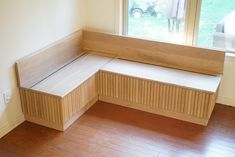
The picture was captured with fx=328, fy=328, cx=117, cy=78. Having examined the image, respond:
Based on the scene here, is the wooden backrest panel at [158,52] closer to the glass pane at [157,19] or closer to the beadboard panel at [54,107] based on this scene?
the glass pane at [157,19]

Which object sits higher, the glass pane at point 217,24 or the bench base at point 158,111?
the glass pane at point 217,24

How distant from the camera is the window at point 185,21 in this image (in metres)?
3.41

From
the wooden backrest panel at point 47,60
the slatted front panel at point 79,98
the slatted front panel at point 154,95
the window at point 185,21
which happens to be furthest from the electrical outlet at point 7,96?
the window at point 185,21

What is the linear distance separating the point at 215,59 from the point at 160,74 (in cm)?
58

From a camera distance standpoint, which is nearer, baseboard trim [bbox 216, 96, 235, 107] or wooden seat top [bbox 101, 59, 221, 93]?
wooden seat top [bbox 101, 59, 221, 93]

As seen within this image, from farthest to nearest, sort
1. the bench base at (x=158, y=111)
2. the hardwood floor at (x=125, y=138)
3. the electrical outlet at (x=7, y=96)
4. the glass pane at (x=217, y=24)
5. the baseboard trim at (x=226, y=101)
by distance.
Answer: the baseboard trim at (x=226, y=101) → the glass pane at (x=217, y=24) → the bench base at (x=158, y=111) → the electrical outlet at (x=7, y=96) → the hardwood floor at (x=125, y=138)

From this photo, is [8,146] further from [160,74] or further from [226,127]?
[226,127]

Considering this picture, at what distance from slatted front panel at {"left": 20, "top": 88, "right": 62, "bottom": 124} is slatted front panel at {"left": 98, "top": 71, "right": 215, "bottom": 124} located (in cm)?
70

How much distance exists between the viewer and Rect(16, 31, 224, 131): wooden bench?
10.1 ft

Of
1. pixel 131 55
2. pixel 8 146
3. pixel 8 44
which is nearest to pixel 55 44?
pixel 8 44

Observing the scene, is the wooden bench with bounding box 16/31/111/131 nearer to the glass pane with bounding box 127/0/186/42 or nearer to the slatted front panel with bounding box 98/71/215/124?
the slatted front panel with bounding box 98/71/215/124

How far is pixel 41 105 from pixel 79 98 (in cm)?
38

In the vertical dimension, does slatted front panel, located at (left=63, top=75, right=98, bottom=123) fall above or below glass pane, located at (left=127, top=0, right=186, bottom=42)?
below

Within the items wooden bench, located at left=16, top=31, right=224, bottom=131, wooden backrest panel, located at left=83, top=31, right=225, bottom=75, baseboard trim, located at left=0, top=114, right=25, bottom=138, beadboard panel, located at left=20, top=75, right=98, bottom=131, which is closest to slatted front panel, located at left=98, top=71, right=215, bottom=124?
wooden bench, located at left=16, top=31, right=224, bottom=131
